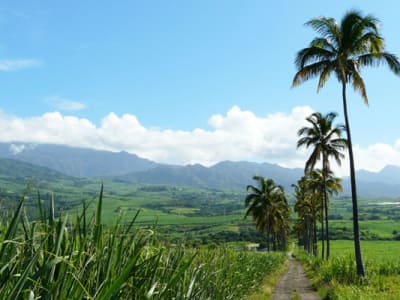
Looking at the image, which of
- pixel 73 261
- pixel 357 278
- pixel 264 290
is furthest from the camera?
pixel 264 290

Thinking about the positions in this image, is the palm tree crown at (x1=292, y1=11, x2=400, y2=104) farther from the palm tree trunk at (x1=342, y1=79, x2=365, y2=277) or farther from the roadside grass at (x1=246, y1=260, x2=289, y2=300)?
the roadside grass at (x1=246, y1=260, x2=289, y2=300)

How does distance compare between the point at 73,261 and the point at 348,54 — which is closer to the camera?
the point at 73,261

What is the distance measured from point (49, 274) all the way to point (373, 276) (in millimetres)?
19076

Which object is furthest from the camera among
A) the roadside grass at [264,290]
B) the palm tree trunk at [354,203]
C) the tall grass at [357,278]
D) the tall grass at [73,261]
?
the palm tree trunk at [354,203]

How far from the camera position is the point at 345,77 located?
19.5 m

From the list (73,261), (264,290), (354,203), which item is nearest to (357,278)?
(354,203)

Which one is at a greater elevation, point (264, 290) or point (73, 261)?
point (73, 261)

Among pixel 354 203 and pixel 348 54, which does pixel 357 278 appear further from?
pixel 348 54

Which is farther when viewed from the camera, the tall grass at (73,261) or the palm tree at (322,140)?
the palm tree at (322,140)

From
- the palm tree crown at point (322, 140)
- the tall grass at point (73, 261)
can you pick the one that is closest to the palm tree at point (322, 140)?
the palm tree crown at point (322, 140)

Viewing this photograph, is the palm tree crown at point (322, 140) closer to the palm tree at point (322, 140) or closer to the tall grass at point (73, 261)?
the palm tree at point (322, 140)

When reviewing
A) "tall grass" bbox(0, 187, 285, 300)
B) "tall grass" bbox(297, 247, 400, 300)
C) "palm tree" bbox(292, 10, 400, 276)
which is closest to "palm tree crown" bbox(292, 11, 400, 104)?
"palm tree" bbox(292, 10, 400, 276)

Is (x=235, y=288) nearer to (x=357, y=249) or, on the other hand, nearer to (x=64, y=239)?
(x=64, y=239)

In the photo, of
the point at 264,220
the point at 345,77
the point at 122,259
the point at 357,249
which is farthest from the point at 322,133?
the point at 122,259
